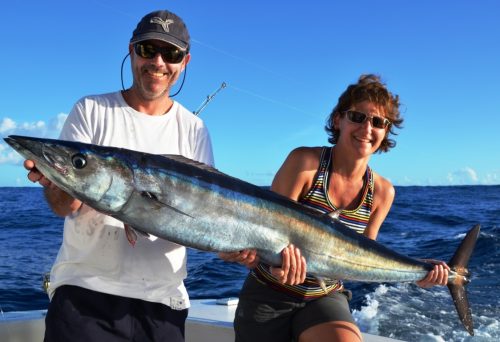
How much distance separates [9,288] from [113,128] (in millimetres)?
6940

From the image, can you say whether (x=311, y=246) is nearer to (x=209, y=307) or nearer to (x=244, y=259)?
(x=244, y=259)

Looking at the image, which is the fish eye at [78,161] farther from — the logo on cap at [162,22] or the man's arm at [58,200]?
the logo on cap at [162,22]

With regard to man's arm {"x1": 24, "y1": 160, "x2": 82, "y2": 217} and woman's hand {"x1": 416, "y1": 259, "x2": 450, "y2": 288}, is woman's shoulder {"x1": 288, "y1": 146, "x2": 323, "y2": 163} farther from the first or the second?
man's arm {"x1": 24, "y1": 160, "x2": 82, "y2": 217}

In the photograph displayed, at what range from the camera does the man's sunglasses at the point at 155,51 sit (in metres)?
2.97

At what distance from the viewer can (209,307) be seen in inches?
215

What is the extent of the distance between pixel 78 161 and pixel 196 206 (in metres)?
0.66

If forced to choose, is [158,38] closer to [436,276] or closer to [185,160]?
[185,160]

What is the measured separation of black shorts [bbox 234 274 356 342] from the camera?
3418 mm

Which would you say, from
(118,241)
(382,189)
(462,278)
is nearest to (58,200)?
(118,241)

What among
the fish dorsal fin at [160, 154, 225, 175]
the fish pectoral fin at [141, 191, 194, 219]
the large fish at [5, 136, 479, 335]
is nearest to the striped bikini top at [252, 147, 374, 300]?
the large fish at [5, 136, 479, 335]

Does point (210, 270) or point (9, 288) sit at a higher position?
point (210, 270)

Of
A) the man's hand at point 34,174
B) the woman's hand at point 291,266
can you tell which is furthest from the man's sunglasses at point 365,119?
the man's hand at point 34,174

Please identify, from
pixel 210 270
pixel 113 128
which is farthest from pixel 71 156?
pixel 210 270

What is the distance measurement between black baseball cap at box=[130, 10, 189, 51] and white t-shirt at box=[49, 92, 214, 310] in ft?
1.31
